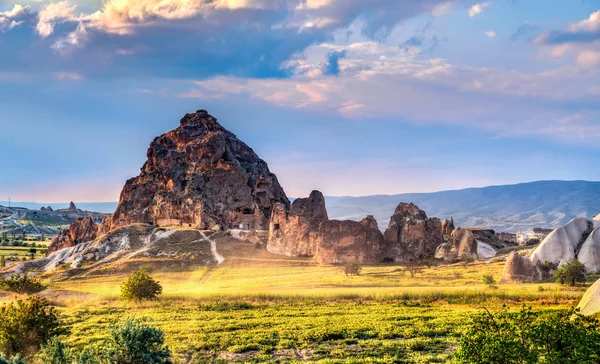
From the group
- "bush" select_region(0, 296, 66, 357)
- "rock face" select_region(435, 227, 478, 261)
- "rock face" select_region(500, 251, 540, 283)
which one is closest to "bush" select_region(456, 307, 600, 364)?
"bush" select_region(0, 296, 66, 357)

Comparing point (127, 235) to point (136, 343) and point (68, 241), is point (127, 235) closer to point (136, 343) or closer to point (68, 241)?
point (68, 241)

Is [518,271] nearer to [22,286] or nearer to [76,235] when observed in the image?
[22,286]

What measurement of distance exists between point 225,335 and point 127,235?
90.0 metres

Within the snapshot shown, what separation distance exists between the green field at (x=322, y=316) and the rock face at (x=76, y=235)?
74.0 m

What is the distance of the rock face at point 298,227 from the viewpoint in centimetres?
10831

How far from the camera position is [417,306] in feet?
155

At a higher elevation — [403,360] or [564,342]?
[564,342]

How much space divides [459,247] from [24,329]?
274 ft

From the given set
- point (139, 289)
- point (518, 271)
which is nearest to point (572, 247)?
point (518, 271)

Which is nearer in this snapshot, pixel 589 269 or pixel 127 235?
pixel 589 269

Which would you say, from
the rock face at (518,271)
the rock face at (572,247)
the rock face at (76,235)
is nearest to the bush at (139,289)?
the rock face at (518,271)

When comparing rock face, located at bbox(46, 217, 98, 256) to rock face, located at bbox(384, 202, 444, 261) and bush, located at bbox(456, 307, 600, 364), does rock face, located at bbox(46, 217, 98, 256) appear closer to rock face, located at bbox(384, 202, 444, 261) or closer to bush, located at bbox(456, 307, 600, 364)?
rock face, located at bbox(384, 202, 444, 261)

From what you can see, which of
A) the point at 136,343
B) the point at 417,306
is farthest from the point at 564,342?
the point at 417,306

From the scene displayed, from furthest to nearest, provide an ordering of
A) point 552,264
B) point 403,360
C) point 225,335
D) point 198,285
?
point 198,285, point 552,264, point 225,335, point 403,360
